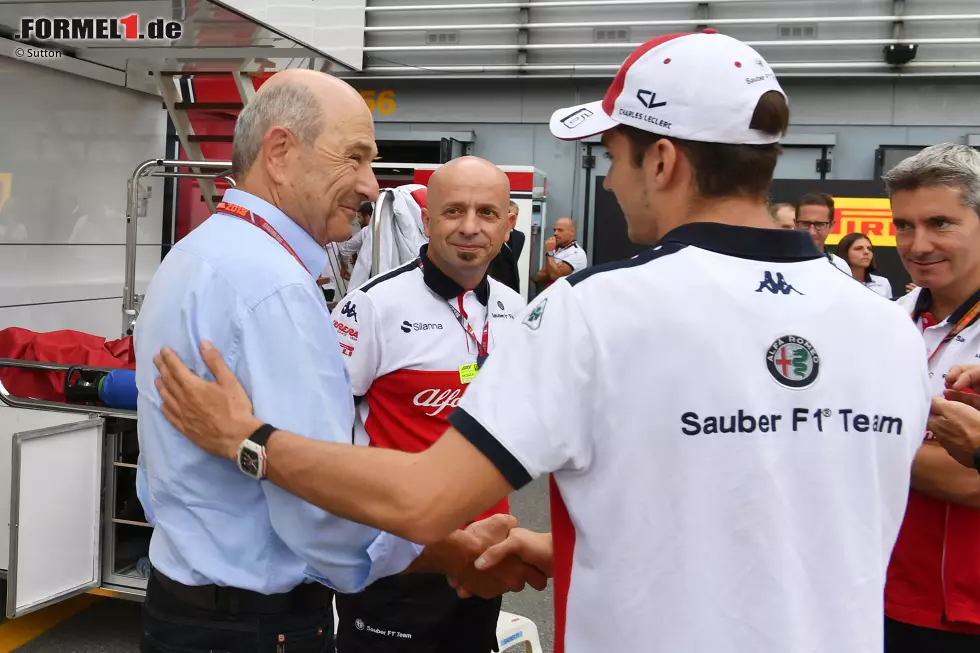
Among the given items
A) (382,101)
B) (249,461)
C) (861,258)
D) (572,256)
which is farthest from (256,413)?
(382,101)

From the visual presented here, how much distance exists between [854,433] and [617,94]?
0.70 meters

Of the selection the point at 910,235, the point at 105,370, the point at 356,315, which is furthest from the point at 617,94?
the point at 105,370

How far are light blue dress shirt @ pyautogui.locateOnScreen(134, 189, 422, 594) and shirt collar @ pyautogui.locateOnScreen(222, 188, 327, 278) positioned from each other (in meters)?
0.07

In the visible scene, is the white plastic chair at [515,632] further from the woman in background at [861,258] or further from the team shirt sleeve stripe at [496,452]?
the woman in background at [861,258]

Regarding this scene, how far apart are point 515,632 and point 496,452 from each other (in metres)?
2.24

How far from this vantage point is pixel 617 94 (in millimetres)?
1583

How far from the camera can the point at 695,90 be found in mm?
1469

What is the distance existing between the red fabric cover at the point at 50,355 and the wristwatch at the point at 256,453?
3002mm

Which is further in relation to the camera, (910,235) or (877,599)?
(910,235)

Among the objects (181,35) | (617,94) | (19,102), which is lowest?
(617,94)

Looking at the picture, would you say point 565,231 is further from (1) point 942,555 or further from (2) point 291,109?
(2) point 291,109

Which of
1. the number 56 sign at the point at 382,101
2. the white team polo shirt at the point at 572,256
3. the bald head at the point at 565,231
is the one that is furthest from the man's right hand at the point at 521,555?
the number 56 sign at the point at 382,101

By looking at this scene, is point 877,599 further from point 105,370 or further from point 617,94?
point 105,370

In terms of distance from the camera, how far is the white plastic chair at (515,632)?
3.32 meters
